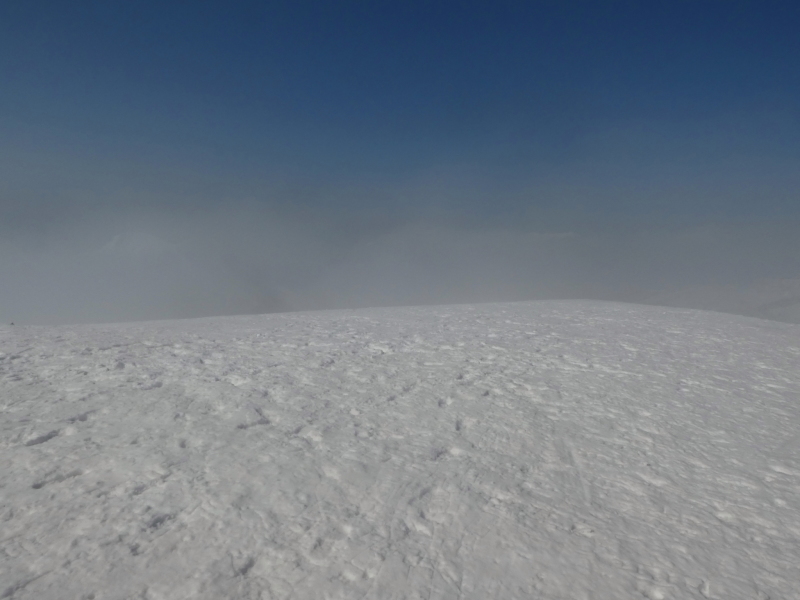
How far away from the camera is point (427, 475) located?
15.4 feet

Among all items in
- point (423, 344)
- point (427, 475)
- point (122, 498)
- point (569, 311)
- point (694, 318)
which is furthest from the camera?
point (569, 311)

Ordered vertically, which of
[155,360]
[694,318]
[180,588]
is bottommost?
[180,588]

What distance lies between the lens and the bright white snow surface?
3359mm

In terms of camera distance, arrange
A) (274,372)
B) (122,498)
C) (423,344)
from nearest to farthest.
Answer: (122,498), (274,372), (423,344)

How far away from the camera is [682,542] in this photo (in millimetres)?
3758

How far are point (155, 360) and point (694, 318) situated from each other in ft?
43.4

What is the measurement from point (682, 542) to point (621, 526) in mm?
413

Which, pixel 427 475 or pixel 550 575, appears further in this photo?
pixel 427 475

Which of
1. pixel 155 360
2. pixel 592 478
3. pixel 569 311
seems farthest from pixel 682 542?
pixel 569 311

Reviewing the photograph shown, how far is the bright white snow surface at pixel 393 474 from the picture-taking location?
11.0 feet

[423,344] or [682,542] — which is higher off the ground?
[423,344]

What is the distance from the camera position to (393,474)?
469 centimetres

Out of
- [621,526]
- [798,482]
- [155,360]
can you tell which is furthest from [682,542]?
[155,360]

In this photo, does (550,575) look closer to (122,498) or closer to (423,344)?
(122,498)
